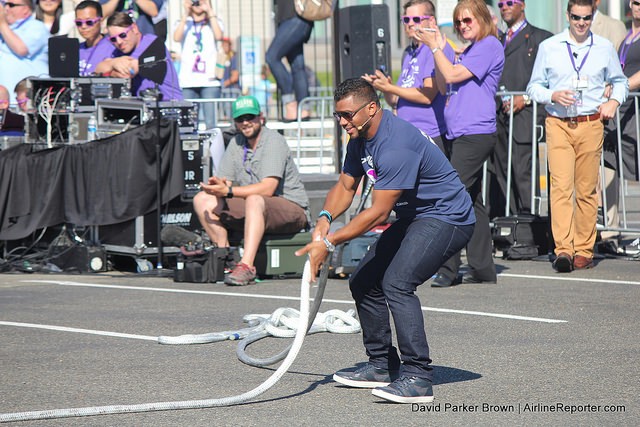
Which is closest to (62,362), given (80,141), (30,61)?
(80,141)

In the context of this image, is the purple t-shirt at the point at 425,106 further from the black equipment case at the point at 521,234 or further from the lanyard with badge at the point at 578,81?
the black equipment case at the point at 521,234

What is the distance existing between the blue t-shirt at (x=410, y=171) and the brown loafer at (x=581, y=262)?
479 centimetres

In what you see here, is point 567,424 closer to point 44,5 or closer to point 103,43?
point 103,43

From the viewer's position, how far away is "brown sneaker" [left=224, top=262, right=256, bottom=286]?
10062mm

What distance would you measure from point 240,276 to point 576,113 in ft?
10.8

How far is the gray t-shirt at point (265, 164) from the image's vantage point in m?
10.6

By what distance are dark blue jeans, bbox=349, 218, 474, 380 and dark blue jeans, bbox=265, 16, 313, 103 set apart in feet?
30.7

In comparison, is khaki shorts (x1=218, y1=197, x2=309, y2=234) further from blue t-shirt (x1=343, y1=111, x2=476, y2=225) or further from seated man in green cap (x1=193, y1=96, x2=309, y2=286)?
blue t-shirt (x1=343, y1=111, x2=476, y2=225)

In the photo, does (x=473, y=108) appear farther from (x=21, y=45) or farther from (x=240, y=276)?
(x=21, y=45)

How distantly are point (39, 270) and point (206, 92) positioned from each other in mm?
4812

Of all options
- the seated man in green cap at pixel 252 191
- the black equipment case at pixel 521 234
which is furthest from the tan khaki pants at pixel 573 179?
the seated man in green cap at pixel 252 191

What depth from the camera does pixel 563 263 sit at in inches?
412

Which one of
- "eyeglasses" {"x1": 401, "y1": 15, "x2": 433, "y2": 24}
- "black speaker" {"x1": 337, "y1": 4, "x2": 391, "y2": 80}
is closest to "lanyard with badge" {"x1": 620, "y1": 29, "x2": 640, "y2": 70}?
"black speaker" {"x1": 337, "y1": 4, "x2": 391, "y2": 80}

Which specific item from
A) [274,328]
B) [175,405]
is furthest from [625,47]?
[175,405]
